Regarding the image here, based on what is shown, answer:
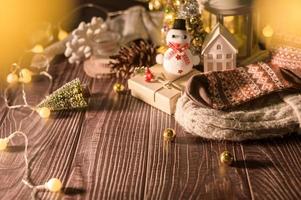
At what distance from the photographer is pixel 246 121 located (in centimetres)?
95

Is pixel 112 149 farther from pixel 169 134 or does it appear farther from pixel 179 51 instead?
pixel 179 51

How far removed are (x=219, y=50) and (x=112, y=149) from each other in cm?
31

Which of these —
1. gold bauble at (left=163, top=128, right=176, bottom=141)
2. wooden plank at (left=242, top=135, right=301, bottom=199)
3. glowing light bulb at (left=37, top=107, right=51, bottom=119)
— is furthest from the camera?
glowing light bulb at (left=37, top=107, right=51, bottom=119)

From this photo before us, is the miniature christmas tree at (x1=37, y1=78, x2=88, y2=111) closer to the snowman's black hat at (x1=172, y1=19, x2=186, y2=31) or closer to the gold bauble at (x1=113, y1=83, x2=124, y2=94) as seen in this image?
the gold bauble at (x1=113, y1=83, x2=124, y2=94)

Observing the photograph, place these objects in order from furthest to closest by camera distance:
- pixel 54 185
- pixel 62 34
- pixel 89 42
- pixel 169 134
Result: pixel 62 34
pixel 89 42
pixel 169 134
pixel 54 185

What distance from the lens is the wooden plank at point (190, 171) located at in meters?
0.85

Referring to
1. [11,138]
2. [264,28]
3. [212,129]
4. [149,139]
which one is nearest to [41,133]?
[11,138]

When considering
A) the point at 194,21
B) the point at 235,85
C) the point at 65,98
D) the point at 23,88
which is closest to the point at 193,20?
the point at 194,21

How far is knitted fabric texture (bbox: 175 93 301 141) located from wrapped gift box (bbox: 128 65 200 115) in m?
0.08

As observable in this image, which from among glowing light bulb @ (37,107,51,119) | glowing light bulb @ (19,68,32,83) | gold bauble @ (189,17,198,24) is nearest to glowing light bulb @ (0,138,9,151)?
glowing light bulb @ (37,107,51,119)

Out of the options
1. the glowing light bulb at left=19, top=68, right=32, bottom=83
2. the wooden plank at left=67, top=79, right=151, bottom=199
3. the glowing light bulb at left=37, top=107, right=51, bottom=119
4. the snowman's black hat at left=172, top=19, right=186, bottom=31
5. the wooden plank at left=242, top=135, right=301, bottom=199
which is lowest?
the wooden plank at left=242, top=135, right=301, bottom=199

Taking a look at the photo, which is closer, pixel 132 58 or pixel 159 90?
pixel 159 90

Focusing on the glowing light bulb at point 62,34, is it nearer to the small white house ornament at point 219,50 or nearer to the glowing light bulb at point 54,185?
the small white house ornament at point 219,50

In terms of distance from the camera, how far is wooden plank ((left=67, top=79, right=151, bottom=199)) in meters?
0.87
